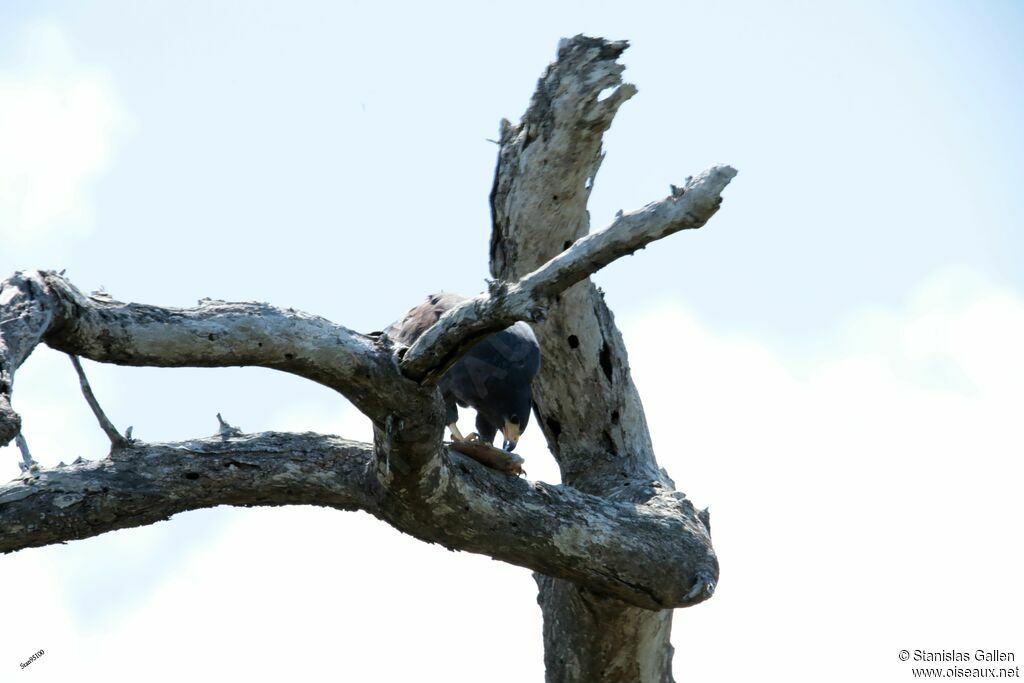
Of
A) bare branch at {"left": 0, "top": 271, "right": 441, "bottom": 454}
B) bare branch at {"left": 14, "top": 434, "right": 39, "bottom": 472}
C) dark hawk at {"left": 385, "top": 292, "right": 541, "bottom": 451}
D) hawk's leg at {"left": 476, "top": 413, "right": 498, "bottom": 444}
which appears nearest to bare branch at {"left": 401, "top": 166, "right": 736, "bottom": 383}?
bare branch at {"left": 0, "top": 271, "right": 441, "bottom": 454}

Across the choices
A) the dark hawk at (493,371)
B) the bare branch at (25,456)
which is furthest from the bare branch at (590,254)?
the dark hawk at (493,371)

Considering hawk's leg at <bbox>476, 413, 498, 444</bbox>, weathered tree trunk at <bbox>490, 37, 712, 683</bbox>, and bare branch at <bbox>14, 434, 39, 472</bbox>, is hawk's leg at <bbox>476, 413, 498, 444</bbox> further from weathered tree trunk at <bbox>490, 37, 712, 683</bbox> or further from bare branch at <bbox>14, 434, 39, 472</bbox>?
bare branch at <bbox>14, 434, 39, 472</bbox>

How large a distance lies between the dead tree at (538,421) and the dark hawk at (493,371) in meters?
0.20

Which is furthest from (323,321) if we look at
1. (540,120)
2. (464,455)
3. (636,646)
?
(636,646)

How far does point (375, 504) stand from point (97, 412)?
41.4 inches

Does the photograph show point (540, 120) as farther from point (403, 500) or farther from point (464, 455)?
point (403, 500)

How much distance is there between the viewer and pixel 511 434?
6039 mm

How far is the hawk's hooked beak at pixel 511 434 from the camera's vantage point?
237 inches

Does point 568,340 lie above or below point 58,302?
above

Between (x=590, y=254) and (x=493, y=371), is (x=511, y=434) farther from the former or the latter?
(x=590, y=254)

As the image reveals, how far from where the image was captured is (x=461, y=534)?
14.4 feet

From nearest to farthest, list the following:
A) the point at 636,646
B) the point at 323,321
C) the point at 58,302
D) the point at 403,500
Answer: the point at 58,302 → the point at 323,321 → the point at 403,500 → the point at 636,646

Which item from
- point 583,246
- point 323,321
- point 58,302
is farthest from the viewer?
point 323,321

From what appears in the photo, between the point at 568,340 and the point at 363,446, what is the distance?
73.1 inches
